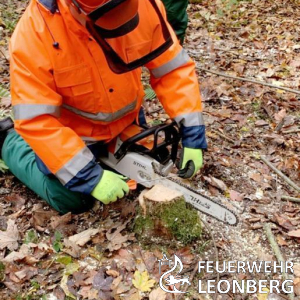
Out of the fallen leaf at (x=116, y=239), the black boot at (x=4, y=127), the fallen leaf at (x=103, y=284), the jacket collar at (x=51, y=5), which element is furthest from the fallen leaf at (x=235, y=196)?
the black boot at (x=4, y=127)

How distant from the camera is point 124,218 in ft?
9.95

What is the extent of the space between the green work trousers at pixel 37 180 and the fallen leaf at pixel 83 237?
0.32m

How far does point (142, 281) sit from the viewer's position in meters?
2.55

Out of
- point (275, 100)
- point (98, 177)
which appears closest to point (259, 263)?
point (98, 177)

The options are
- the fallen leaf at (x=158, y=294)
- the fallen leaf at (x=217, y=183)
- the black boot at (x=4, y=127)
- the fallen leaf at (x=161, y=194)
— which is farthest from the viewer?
the black boot at (x=4, y=127)

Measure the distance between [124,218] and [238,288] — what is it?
0.95 m

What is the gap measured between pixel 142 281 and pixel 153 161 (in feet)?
2.67

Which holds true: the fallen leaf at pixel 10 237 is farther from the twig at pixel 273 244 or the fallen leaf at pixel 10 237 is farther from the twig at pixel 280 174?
the twig at pixel 280 174

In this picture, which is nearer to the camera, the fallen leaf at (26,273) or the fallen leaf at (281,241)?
the fallen leaf at (26,273)

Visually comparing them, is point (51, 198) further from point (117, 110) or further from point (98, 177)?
point (117, 110)

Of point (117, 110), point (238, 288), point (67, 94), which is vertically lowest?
point (238, 288)

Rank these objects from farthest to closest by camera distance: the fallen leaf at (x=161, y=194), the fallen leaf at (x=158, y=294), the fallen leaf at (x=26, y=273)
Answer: the fallen leaf at (x=161, y=194)
the fallen leaf at (x=26, y=273)
the fallen leaf at (x=158, y=294)

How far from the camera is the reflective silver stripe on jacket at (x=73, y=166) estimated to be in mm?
2643

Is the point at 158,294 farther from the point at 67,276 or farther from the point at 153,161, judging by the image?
the point at 153,161
